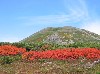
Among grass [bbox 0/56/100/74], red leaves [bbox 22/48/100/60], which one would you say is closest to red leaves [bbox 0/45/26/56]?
red leaves [bbox 22/48/100/60]

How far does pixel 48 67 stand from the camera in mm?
32781

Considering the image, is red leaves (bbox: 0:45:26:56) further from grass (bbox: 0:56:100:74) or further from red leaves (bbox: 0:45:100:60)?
grass (bbox: 0:56:100:74)

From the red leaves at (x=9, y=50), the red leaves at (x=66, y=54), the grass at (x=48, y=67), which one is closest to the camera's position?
the grass at (x=48, y=67)

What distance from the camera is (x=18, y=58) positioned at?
1501 inches

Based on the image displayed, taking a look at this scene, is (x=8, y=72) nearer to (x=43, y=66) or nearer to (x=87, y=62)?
(x=43, y=66)

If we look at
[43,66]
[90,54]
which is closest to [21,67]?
[43,66]

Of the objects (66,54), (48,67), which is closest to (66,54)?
(66,54)

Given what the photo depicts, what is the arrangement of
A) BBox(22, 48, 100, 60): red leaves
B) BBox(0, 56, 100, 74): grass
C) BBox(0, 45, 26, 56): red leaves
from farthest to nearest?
BBox(0, 45, 26, 56): red leaves, BBox(22, 48, 100, 60): red leaves, BBox(0, 56, 100, 74): grass

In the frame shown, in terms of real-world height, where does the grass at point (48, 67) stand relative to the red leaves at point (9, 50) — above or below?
below

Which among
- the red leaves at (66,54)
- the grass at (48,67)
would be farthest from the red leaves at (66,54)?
the grass at (48,67)

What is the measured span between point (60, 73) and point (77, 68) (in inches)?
90.3

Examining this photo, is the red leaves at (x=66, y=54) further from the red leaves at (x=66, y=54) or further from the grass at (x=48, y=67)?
the grass at (x=48, y=67)

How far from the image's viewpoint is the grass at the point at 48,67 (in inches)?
1192

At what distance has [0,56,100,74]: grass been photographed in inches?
1192
